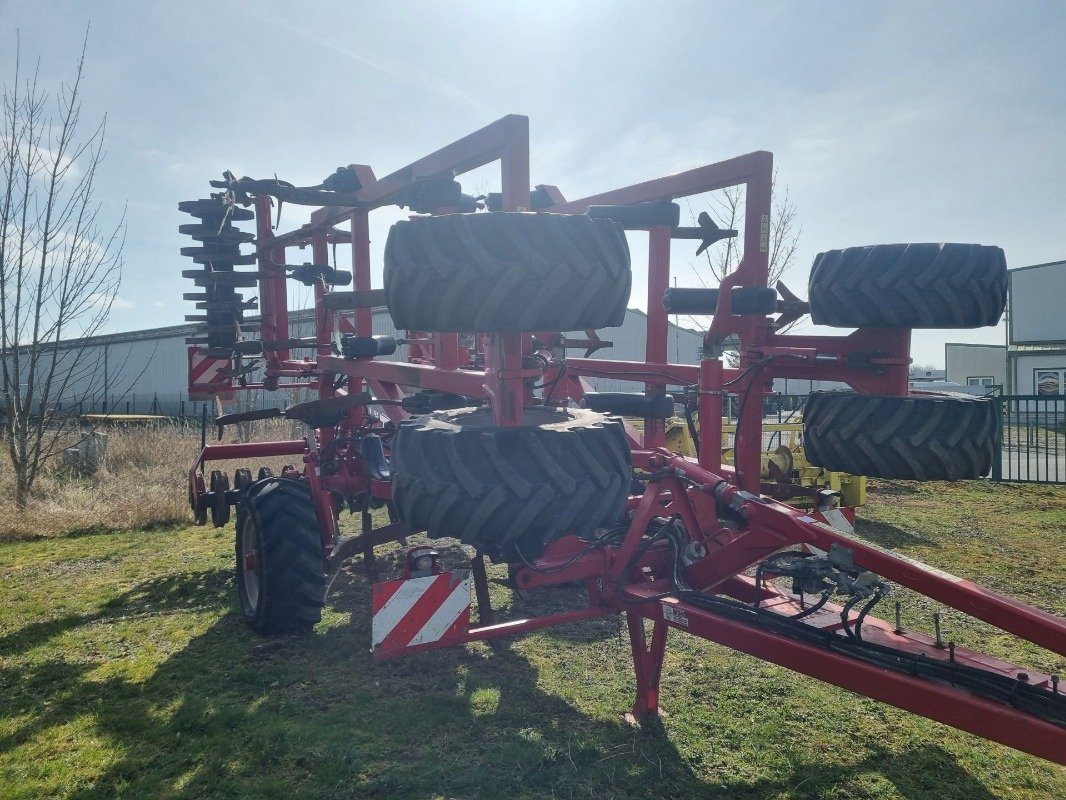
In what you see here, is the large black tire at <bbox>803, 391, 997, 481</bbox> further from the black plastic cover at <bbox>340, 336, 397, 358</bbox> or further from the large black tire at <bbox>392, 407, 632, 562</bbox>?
the black plastic cover at <bbox>340, 336, 397, 358</bbox>

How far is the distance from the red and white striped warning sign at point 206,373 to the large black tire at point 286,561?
250 cm

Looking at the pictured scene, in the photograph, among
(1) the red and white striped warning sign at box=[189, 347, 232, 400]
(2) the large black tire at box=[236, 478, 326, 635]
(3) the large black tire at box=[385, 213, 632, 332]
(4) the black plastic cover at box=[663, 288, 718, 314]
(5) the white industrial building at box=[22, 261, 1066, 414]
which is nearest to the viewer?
(3) the large black tire at box=[385, 213, 632, 332]

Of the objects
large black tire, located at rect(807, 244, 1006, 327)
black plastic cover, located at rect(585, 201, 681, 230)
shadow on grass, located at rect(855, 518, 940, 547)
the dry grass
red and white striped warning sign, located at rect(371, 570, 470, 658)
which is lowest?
shadow on grass, located at rect(855, 518, 940, 547)

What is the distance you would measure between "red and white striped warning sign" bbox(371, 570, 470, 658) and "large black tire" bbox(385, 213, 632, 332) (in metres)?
1.39

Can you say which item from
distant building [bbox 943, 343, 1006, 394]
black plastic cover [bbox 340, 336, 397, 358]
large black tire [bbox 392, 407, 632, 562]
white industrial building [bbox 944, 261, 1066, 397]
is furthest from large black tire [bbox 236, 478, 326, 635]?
distant building [bbox 943, 343, 1006, 394]

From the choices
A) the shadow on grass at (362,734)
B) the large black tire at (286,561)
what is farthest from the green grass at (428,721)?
the large black tire at (286,561)

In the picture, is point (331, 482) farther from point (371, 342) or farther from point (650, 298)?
point (650, 298)

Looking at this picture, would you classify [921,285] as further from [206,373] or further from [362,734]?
[206,373]

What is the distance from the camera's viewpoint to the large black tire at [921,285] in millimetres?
3539

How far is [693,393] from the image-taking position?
4.73 meters

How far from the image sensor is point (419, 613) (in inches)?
133

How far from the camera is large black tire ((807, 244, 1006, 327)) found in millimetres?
3539

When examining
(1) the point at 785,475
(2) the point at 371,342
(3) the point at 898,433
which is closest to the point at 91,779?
(2) the point at 371,342

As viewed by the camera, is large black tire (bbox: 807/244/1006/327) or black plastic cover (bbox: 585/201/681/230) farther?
black plastic cover (bbox: 585/201/681/230)
